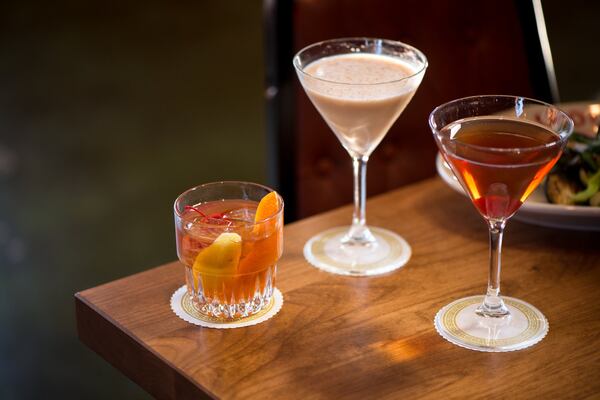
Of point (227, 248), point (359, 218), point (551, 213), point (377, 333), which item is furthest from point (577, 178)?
point (227, 248)

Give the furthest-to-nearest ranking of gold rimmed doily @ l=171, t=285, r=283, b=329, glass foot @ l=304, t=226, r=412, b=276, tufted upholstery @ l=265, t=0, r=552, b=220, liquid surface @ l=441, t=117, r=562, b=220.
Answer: tufted upholstery @ l=265, t=0, r=552, b=220
glass foot @ l=304, t=226, r=412, b=276
gold rimmed doily @ l=171, t=285, r=283, b=329
liquid surface @ l=441, t=117, r=562, b=220

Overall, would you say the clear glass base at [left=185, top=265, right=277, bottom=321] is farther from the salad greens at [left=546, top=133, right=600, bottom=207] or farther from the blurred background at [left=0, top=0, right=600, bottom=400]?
the blurred background at [left=0, top=0, right=600, bottom=400]

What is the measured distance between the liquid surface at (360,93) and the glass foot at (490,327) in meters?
0.22

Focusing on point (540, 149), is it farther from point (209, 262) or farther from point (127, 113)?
point (127, 113)

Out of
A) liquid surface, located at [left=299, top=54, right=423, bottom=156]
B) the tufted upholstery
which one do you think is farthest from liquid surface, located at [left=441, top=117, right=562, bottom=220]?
the tufted upholstery

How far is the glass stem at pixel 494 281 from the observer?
0.98 meters

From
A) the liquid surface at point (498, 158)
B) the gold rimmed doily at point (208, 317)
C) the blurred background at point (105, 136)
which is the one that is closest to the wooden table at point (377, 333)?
the gold rimmed doily at point (208, 317)

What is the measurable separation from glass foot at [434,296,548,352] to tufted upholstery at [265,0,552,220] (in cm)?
67

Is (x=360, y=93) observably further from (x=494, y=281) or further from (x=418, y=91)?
(x=418, y=91)

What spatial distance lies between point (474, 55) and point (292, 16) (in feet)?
1.28

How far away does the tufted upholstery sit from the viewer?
5.31 feet

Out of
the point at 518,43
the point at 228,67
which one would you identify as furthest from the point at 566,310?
the point at 228,67

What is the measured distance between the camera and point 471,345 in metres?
0.96

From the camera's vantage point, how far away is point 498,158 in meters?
0.90
